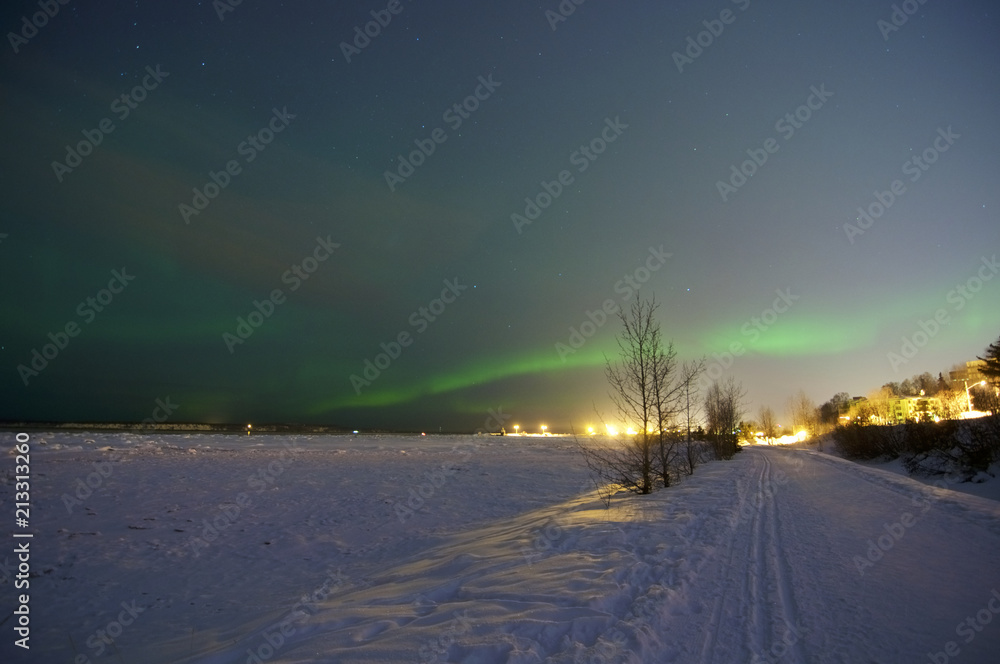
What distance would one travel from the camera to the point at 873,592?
5.57 meters

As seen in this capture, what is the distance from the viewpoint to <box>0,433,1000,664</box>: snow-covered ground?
14.9 feet

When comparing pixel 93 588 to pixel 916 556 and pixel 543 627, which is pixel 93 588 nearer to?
pixel 543 627

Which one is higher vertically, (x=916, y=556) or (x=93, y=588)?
(x=916, y=556)

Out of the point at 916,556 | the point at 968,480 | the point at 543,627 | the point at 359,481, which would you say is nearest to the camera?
the point at 543,627

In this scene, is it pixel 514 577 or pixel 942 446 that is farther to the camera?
pixel 942 446

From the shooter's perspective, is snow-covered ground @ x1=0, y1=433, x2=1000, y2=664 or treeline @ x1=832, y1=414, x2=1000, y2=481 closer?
snow-covered ground @ x1=0, y1=433, x2=1000, y2=664

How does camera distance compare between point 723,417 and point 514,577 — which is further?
point 723,417

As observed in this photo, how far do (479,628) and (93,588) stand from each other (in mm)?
8669

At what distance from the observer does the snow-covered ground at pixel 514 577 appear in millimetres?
4551

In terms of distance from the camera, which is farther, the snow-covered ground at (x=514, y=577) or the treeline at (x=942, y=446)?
the treeline at (x=942, y=446)

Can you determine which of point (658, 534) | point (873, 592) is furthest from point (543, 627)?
point (658, 534)

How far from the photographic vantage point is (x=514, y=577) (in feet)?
21.6

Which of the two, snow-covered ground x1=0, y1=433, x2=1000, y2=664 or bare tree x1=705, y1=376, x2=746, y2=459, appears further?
bare tree x1=705, y1=376, x2=746, y2=459

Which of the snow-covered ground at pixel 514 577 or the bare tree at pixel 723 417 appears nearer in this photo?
the snow-covered ground at pixel 514 577
